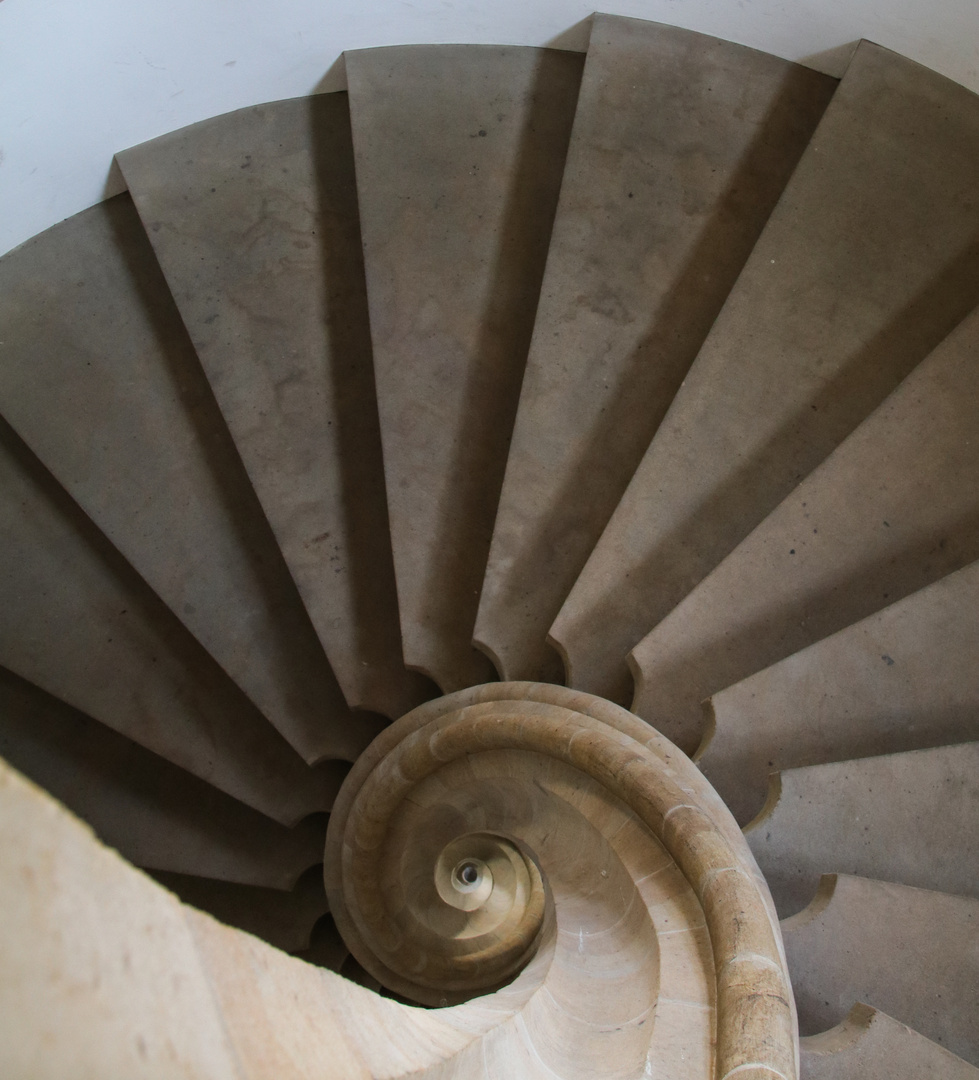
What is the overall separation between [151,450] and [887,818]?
10.3 feet

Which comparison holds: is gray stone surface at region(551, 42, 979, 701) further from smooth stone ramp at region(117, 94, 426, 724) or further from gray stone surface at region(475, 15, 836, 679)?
smooth stone ramp at region(117, 94, 426, 724)

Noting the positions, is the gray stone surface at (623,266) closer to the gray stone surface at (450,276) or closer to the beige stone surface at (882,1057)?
the gray stone surface at (450,276)

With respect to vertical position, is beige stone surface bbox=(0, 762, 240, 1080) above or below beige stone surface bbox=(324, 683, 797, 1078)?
below

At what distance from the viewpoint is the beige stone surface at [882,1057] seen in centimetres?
213

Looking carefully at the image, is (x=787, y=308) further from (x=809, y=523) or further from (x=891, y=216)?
(x=809, y=523)

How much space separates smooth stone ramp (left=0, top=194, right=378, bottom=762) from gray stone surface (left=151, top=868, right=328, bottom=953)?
1.12 meters

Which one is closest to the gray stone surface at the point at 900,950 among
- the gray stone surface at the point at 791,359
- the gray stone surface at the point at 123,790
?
the gray stone surface at the point at 791,359

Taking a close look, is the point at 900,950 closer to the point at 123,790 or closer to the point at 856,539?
the point at 856,539

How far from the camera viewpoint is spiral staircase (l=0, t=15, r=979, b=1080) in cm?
247

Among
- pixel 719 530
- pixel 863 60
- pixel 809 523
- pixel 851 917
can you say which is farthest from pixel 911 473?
pixel 863 60

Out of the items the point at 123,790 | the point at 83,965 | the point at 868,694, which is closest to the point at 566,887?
the point at 868,694

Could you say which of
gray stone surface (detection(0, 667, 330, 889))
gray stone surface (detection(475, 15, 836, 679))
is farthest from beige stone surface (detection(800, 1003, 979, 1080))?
gray stone surface (detection(0, 667, 330, 889))

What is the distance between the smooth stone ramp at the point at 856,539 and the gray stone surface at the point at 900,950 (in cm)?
80

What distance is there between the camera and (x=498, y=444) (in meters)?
3.70
